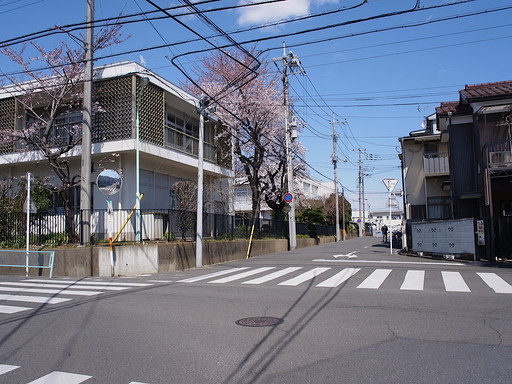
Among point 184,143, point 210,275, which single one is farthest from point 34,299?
point 184,143

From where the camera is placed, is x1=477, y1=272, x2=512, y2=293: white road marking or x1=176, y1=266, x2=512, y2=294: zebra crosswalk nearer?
x1=477, y1=272, x2=512, y2=293: white road marking

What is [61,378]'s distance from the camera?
4953mm

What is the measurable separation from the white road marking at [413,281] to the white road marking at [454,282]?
1.97ft

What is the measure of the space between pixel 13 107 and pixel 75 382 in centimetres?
2123

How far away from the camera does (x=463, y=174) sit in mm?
24516

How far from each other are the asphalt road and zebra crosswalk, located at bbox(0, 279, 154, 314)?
0.17ft

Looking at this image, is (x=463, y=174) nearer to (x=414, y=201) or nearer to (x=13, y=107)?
(x=414, y=201)

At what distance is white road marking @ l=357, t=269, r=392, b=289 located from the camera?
11.4 m

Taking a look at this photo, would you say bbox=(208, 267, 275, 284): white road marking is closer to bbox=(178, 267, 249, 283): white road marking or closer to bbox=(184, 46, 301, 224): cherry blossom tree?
bbox=(178, 267, 249, 283): white road marking

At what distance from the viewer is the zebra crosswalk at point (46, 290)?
9.80 m

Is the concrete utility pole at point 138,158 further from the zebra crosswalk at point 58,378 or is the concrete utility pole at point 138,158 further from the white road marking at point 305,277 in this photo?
the zebra crosswalk at point 58,378

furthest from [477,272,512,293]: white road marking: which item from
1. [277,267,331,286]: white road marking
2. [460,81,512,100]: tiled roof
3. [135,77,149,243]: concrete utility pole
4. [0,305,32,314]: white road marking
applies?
[135,77,149,243]: concrete utility pole

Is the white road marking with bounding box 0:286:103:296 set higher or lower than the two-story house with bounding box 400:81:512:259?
lower

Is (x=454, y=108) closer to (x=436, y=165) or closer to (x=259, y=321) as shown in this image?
(x=436, y=165)
